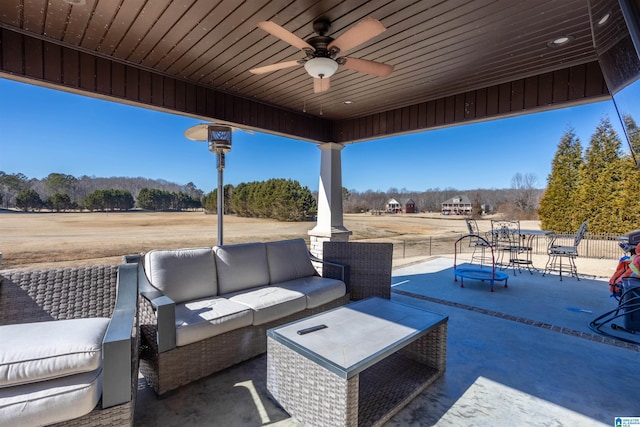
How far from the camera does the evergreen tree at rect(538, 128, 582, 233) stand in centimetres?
1148

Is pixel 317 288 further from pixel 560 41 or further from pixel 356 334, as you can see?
pixel 560 41

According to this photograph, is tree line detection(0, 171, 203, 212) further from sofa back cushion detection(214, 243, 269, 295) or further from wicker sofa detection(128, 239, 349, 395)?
sofa back cushion detection(214, 243, 269, 295)

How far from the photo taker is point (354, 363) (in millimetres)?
1536

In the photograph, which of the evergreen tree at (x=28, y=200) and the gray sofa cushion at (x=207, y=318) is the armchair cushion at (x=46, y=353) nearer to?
the gray sofa cushion at (x=207, y=318)

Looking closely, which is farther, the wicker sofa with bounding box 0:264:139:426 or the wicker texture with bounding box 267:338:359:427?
the wicker texture with bounding box 267:338:359:427

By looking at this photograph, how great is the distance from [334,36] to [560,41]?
205cm

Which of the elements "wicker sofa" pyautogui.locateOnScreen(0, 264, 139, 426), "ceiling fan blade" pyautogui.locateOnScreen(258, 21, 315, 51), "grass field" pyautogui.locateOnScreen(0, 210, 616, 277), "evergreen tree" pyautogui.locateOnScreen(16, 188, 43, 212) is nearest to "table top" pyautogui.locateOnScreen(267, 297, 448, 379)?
"wicker sofa" pyautogui.locateOnScreen(0, 264, 139, 426)

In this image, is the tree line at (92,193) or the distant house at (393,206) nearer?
the tree line at (92,193)

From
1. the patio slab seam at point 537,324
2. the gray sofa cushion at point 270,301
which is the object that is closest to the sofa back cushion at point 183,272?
the gray sofa cushion at point 270,301

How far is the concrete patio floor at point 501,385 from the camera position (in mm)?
1795

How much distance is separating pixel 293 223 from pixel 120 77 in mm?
9226

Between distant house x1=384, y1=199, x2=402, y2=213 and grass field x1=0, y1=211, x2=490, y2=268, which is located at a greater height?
distant house x1=384, y1=199, x2=402, y2=213

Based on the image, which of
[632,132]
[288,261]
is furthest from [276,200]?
[632,132]

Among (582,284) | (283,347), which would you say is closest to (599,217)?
(582,284)
